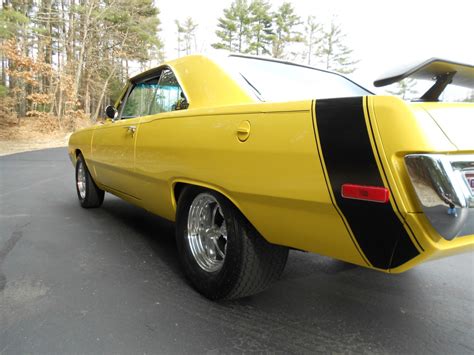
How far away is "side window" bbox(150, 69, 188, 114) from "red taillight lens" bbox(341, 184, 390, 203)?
1.38 meters

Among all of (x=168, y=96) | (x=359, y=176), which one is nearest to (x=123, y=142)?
(x=168, y=96)

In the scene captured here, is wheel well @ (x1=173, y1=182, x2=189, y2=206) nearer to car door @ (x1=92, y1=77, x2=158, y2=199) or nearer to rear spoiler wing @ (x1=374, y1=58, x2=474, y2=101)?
car door @ (x1=92, y1=77, x2=158, y2=199)

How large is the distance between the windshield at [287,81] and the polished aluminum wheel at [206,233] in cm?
78

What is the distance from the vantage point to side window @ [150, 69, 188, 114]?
253 centimetres

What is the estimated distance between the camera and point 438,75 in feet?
5.84

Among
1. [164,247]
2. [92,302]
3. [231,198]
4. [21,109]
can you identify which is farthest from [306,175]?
[21,109]

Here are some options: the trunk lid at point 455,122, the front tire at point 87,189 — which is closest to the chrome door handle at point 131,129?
the front tire at point 87,189

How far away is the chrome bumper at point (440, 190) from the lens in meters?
1.25

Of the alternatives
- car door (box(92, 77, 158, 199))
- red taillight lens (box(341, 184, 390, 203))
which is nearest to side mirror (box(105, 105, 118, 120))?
car door (box(92, 77, 158, 199))

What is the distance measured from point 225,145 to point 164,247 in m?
1.69

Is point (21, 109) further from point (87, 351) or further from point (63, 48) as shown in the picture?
point (87, 351)

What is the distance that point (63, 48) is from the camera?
83.5 feet

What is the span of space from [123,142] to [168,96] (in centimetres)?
70

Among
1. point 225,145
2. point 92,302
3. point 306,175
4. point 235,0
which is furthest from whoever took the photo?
point 235,0
